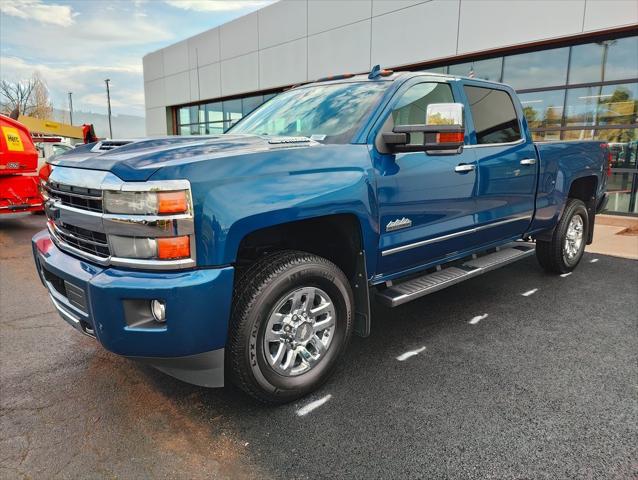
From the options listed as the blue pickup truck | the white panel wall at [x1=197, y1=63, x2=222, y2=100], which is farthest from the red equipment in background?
the white panel wall at [x1=197, y1=63, x2=222, y2=100]

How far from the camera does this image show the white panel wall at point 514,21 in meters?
9.45

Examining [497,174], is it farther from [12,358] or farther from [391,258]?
[12,358]

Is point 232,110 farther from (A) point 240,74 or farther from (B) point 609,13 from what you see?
(B) point 609,13

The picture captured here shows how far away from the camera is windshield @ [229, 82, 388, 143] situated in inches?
123

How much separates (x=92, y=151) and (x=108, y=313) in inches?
42.4

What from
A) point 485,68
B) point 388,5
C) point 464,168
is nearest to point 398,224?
point 464,168

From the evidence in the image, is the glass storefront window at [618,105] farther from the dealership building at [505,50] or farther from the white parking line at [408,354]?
the white parking line at [408,354]

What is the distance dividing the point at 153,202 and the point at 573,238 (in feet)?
16.8

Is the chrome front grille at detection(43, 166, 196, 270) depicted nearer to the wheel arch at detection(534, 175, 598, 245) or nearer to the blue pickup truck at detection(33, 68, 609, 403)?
the blue pickup truck at detection(33, 68, 609, 403)

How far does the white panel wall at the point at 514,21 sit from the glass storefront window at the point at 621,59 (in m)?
0.89

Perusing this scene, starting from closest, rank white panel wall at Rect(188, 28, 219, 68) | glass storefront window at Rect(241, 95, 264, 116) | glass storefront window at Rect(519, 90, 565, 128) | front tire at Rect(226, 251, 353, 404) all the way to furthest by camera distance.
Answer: front tire at Rect(226, 251, 353, 404), glass storefront window at Rect(519, 90, 565, 128), glass storefront window at Rect(241, 95, 264, 116), white panel wall at Rect(188, 28, 219, 68)

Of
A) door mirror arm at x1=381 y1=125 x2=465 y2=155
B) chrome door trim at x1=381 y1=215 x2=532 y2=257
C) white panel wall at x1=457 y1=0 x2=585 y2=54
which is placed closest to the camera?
door mirror arm at x1=381 y1=125 x2=465 y2=155

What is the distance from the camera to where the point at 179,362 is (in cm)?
239

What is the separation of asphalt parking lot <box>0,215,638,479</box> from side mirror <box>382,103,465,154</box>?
1511 mm
